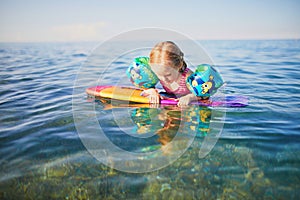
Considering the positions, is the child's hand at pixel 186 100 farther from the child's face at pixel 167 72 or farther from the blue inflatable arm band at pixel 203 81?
the child's face at pixel 167 72

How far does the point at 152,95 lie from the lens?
16.1 feet

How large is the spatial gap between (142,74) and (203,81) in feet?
4.25

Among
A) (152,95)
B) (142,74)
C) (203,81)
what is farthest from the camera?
(142,74)

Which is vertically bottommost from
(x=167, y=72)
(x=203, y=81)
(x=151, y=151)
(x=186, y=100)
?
(x=151, y=151)

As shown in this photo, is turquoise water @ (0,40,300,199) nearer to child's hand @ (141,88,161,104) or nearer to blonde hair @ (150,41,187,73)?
child's hand @ (141,88,161,104)

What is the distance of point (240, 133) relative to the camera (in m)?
3.55

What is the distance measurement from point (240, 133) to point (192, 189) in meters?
1.48

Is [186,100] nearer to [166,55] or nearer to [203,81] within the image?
[203,81]

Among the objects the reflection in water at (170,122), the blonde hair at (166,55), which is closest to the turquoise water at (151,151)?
the reflection in water at (170,122)

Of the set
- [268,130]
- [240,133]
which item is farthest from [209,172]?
[268,130]

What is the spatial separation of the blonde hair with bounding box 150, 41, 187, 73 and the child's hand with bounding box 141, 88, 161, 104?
28.2 inches

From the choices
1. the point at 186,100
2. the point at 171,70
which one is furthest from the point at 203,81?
the point at 171,70

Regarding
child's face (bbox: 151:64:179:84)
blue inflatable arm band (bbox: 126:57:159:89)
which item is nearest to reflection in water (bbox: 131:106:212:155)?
child's face (bbox: 151:64:179:84)

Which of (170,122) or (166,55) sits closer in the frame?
(170,122)
